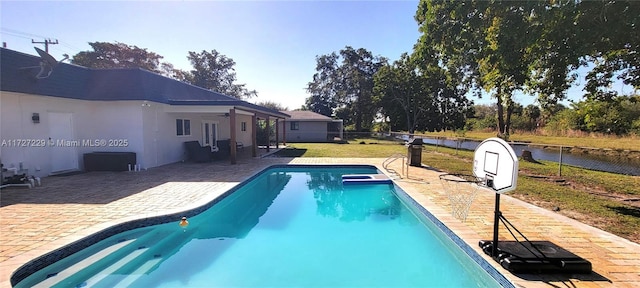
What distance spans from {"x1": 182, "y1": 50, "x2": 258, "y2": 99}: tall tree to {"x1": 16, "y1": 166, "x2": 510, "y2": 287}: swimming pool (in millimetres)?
33521

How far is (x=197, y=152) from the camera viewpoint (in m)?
11.8

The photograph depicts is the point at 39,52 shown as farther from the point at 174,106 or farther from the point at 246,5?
the point at 246,5

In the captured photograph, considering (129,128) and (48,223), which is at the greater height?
(129,128)

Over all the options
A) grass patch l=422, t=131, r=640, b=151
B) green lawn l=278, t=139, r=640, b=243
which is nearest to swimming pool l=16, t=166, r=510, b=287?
green lawn l=278, t=139, r=640, b=243

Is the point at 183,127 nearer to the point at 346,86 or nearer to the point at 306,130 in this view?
the point at 306,130

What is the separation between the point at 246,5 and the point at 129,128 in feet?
19.9

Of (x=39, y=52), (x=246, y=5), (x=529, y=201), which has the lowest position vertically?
(x=529, y=201)

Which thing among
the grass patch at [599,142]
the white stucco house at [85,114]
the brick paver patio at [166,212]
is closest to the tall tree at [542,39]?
the brick paver patio at [166,212]

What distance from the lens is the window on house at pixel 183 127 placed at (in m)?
11.9

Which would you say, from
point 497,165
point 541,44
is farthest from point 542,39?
point 497,165

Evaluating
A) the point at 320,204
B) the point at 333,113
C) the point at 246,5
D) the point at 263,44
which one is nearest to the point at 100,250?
the point at 320,204

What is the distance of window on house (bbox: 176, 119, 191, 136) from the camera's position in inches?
467

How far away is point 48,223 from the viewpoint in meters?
4.36

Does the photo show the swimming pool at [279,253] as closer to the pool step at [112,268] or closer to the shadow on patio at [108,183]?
the pool step at [112,268]
